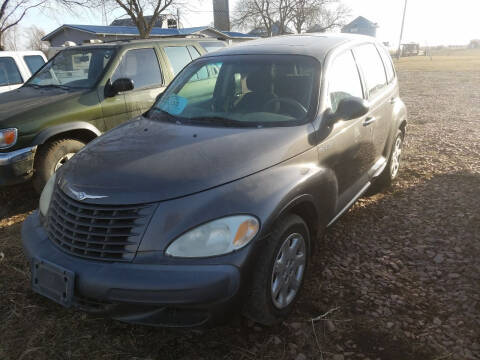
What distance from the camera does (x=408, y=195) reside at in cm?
467

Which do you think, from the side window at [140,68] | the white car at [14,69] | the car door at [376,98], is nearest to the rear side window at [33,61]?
the white car at [14,69]

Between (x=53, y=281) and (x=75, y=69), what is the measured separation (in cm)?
409

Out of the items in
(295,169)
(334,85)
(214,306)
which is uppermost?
(334,85)

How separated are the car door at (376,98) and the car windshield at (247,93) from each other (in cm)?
86

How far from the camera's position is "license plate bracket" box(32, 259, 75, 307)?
209cm

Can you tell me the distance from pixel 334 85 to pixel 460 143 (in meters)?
4.97

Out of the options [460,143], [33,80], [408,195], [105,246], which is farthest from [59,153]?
[460,143]

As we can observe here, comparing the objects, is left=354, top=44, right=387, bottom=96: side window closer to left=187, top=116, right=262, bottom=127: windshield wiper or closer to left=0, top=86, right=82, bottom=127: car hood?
left=187, top=116, right=262, bottom=127: windshield wiper

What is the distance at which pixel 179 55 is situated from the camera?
5.98 metres

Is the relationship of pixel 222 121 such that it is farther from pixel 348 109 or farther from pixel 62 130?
pixel 62 130

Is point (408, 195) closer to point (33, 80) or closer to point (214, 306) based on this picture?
point (214, 306)

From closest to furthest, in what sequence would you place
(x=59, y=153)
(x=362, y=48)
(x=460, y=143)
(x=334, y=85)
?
(x=334, y=85) → (x=362, y=48) → (x=59, y=153) → (x=460, y=143)

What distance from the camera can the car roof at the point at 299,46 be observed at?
10.6 feet

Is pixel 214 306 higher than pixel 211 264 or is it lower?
lower
